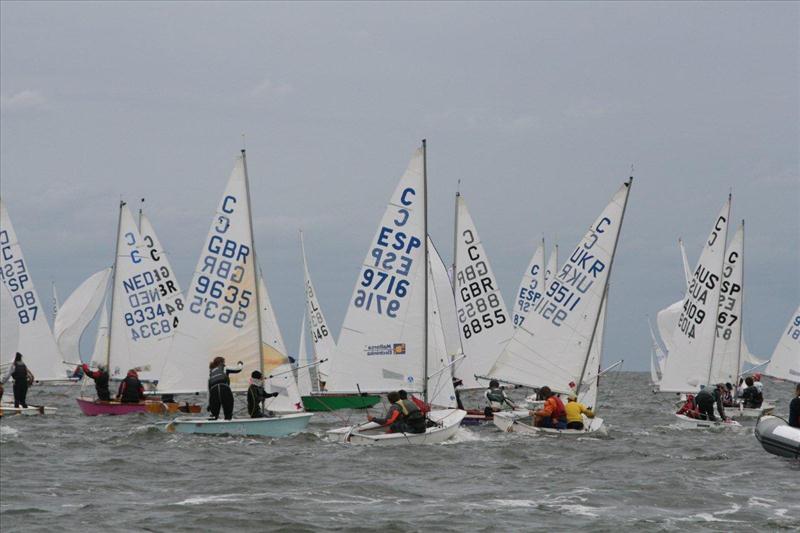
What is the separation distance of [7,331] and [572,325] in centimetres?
1367

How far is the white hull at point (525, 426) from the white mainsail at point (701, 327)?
10805 mm

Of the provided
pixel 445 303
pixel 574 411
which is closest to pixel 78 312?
pixel 445 303

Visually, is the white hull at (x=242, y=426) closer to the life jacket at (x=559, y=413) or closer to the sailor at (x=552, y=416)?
the sailor at (x=552, y=416)

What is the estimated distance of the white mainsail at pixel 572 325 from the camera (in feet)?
96.1

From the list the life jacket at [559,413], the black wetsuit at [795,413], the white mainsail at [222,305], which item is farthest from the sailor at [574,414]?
the white mainsail at [222,305]

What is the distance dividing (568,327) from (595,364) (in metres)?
1.23

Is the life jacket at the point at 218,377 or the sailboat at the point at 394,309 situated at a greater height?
the sailboat at the point at 394,309

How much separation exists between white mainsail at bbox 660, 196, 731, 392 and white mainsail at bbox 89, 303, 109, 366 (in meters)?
30.9

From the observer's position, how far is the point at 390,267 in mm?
25531

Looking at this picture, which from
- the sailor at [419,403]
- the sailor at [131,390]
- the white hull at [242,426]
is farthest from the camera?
the sailor at [131,390]

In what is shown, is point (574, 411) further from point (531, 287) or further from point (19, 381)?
point (531, 287)

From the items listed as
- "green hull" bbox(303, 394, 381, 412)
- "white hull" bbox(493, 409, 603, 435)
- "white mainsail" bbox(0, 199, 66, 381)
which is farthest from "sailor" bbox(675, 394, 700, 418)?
"white mainsail" bbox(0, 199, 66, 381)

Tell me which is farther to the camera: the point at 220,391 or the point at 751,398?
the point at 751,398

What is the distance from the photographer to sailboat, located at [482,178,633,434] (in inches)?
1153
